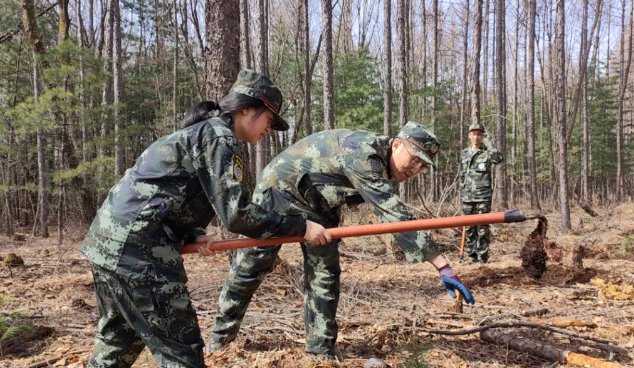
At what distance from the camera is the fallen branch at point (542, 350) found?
2.74m

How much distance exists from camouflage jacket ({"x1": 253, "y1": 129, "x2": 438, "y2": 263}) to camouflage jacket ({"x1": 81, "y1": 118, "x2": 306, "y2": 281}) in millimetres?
618

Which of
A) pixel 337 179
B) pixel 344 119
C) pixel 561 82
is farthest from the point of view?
pixel 344 119

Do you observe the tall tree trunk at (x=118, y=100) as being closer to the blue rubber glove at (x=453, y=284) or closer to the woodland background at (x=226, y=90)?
the woodland background at (x=226, y=90)

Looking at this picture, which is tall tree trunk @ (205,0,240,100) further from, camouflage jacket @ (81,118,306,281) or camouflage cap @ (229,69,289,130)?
camouflage jacket @ (81,118,306,281)

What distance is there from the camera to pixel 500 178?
12555 millimetres

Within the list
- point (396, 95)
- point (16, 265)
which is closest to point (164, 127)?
point (396, 95)

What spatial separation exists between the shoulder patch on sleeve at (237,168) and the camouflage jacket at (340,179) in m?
0.63

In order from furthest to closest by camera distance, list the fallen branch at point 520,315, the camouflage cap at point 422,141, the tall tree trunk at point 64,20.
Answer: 1. the tall tree trunk at point 64,20
2. the fallen branch at point 520,315
3. the camouflage cap at point 422,141

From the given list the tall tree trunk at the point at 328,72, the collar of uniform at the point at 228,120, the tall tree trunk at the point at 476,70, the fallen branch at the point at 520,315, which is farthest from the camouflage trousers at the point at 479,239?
the collar of uniform at the point at 228,120

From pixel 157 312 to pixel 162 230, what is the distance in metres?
0.35

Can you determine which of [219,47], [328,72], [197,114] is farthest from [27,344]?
[328,72]

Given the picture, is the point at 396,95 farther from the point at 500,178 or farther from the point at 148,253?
the point at 148,253

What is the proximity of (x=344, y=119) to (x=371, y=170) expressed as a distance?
14.5 metres

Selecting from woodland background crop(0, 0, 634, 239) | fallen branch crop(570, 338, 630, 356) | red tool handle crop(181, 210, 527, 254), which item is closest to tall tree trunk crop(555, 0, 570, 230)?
woodland background crop(0, 0, 634, 239)
